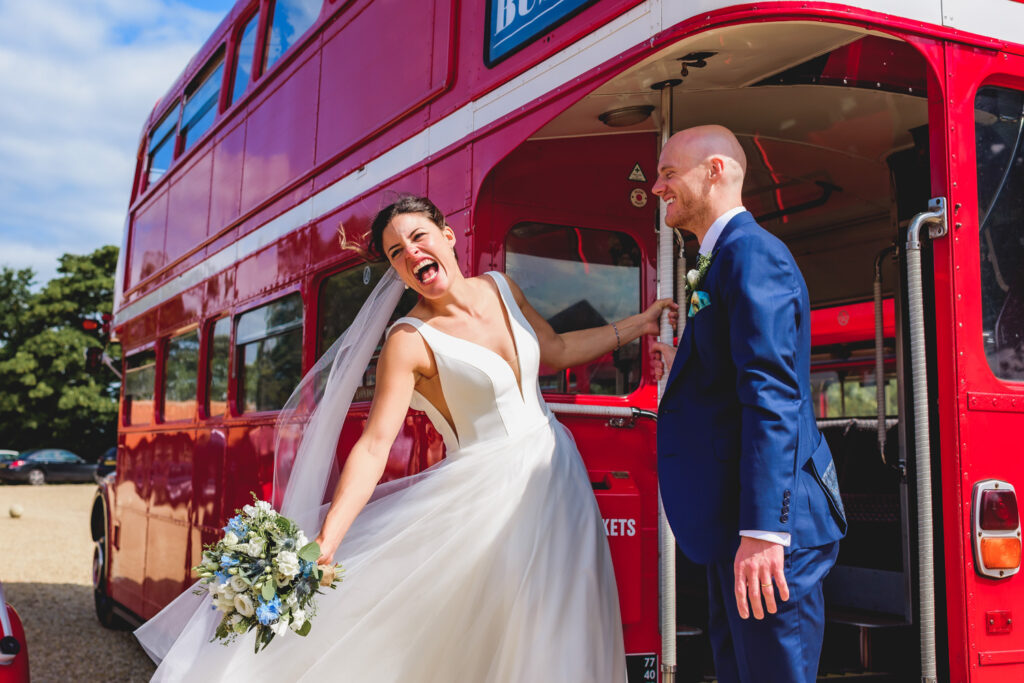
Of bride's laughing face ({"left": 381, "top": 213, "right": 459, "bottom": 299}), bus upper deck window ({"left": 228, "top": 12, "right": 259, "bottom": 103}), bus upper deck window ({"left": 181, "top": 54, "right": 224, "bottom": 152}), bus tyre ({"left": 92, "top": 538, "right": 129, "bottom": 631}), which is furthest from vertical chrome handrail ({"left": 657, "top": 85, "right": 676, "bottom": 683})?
bus tyre ({"left": 92, "top": 538, "right": 129, "bottom": 631})

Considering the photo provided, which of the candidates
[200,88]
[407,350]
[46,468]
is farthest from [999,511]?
[46,468]

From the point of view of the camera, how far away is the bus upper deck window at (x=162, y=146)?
757cm

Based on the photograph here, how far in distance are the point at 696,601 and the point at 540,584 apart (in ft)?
5.36

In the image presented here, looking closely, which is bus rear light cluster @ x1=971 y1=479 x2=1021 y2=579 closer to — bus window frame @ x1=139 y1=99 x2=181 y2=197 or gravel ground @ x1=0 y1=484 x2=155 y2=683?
gravel ground @ x1=0 y1=484 x2=155 y2=683

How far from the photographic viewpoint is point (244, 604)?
7.65ft

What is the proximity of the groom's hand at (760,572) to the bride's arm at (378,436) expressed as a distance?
1.17 metres

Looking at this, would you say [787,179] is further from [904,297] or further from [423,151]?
[423,151]

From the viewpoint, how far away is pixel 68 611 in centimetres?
A: 872

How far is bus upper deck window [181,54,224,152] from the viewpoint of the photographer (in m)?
6.39

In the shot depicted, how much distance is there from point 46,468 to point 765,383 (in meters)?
32.1

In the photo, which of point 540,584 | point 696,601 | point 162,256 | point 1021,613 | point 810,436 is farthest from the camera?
point 162,256

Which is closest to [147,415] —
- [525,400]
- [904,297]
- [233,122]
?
[233,122]

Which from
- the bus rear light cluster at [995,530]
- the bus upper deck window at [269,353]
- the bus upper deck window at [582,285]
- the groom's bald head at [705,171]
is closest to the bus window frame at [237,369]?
the bus upper deck window at [269,353]

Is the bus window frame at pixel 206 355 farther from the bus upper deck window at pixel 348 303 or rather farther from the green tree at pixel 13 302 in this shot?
the green tree at pixel 13 302
